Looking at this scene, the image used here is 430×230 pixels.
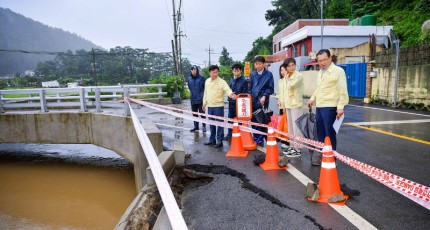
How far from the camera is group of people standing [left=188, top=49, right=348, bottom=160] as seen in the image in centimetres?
466

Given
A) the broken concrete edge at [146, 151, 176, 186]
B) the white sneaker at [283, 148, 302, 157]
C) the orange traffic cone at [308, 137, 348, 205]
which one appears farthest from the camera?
the white sneaker at [283, 148, 302, 157]

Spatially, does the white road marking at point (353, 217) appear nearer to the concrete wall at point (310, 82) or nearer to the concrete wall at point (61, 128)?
the concrete wall at point (61, 128)

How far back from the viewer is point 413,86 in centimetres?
1282

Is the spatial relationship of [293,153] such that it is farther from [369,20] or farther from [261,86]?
[369,20]

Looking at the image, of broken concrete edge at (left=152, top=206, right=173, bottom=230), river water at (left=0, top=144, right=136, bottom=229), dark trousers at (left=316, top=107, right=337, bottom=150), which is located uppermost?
dark trousers at (left=316, top=107, right=337, bottom=150)

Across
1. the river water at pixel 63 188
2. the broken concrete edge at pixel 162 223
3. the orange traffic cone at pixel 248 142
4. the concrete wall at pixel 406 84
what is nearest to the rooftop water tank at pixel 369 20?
the concrete wall at pixel 406 84

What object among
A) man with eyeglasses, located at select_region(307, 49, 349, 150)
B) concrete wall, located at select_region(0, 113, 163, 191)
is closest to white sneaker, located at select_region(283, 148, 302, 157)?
man with eyeglasses, located at select_region(307, 49, 349, 150)

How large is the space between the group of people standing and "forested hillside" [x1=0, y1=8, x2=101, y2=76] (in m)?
142

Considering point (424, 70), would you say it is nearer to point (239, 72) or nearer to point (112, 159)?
point (239, 72)

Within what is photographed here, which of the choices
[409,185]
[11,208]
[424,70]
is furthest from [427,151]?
[11,208]

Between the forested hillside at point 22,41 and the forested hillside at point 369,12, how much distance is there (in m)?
115

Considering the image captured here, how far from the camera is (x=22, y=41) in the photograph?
542ft

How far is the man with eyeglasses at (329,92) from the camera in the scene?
4602 mm

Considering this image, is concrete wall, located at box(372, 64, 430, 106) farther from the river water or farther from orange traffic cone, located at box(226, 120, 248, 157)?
the river water
